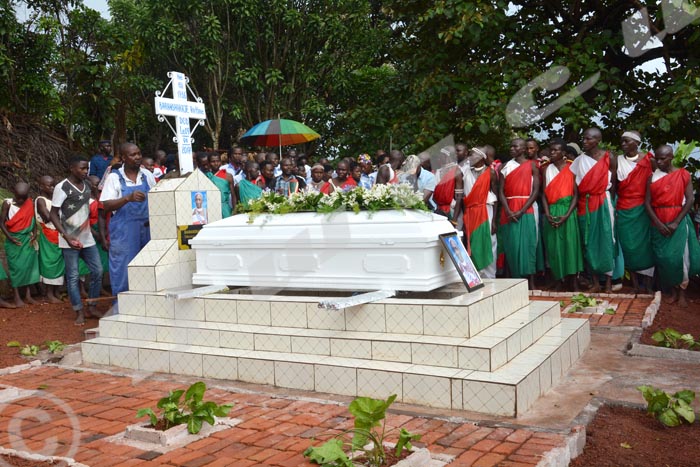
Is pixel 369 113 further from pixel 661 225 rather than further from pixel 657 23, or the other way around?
pixel 661 225

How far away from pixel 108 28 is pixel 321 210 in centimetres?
1096

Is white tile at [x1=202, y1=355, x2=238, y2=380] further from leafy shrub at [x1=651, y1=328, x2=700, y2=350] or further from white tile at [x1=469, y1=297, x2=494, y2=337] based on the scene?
leafy shrub at [x1=651, y1=328, x2=700, y2=350]

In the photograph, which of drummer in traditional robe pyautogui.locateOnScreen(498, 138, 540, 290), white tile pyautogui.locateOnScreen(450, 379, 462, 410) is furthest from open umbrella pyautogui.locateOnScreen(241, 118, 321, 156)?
white tile pyautogui.locateOnScreen(450, 379, 462, 410)

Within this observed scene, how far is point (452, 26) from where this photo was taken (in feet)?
31.4

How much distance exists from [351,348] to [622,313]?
11.3 feet

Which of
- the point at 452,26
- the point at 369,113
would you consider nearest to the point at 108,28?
the point at 369,113

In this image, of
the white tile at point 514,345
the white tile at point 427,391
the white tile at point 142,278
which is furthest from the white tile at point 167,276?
the white tile at point 514,345

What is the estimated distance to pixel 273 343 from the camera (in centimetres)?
527

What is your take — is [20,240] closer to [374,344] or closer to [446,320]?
[374,344]

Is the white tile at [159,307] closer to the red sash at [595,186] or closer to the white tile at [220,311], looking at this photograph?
the white tile at [220,311]

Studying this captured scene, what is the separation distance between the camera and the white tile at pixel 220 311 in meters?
5.71

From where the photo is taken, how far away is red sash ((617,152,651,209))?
7867 mm

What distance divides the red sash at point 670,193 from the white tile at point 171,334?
17.7 feet

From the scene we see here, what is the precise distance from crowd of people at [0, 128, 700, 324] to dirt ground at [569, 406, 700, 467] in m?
4.12
